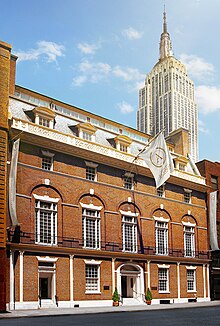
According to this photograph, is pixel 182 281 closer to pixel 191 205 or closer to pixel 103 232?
pixel 191 205

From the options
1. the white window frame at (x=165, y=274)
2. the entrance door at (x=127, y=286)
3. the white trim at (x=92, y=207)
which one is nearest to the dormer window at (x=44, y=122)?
the white trim at (x=92, y=207)

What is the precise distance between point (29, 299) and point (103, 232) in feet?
29.7

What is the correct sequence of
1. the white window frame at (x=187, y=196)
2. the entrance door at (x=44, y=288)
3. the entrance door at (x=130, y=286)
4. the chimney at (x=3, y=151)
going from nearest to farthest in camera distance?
the chimney at (x=3, y=151) → the entrance door at (x=44, y=288) → the entrance door at (x=130, y=286) → the white window frame at (x=187, y=196)

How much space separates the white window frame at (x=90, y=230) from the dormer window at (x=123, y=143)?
22.1ft

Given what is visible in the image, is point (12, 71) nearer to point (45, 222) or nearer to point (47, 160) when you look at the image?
point (47, 160)

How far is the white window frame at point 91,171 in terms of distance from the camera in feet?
138

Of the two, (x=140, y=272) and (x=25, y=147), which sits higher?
(x=25, y=147)

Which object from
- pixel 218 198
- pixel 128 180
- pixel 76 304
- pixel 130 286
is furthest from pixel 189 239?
pixel 76 304

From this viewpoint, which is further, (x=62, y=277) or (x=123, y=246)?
(x=123, y=246)

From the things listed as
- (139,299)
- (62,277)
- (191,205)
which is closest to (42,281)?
(62,277)

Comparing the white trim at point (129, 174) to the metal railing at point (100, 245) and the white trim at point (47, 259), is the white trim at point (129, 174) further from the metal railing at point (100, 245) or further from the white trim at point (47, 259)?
the white trim at point (47, 259)

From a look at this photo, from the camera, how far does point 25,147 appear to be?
37375 mm

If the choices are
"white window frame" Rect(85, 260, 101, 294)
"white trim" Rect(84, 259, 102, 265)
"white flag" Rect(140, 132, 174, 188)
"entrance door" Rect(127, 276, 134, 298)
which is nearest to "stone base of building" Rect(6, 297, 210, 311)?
"white window frame" Rect(85, 260, 101, 294)

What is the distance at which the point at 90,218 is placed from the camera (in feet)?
135
